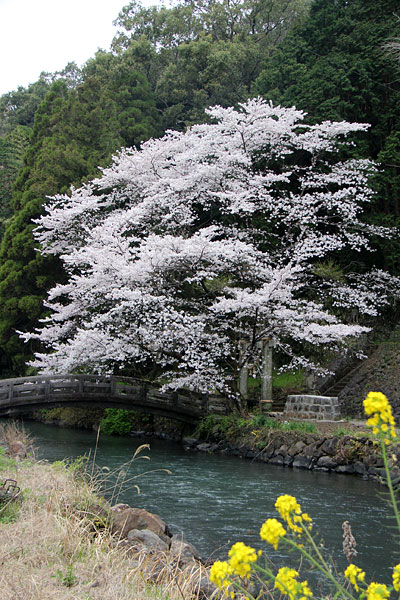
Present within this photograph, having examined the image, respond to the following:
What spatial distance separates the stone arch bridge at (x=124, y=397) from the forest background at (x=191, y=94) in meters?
5.07

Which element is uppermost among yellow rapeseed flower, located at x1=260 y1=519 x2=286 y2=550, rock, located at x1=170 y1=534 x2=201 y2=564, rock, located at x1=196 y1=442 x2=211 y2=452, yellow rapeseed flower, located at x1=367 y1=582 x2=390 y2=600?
yellow rapeseed flower, located at x1=260 y1=519 x2=286 y2=550

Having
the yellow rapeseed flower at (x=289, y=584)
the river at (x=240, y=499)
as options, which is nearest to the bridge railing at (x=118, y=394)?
the river at (x=240, y=499)

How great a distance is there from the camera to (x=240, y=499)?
32.9 ft

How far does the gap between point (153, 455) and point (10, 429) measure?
410 centimetres

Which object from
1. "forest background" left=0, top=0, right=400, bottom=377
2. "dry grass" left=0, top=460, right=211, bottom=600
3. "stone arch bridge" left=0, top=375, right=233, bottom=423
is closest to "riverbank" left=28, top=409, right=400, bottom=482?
"stone arch bridge" left=0, top=375, right=233, bottom=423

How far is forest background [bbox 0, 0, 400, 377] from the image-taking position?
752 inches

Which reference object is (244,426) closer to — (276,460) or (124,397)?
(276,460)

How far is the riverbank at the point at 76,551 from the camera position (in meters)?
3.76

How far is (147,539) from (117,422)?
14264 millimetres

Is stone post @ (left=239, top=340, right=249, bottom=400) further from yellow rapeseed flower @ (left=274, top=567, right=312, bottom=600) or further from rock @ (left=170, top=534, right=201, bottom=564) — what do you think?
yellow rapeseed flower @ (left=274, top=567, right=312, bottom=600)

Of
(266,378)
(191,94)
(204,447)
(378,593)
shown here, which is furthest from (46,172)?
(378,593)

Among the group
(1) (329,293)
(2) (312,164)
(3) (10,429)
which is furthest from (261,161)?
(3) (10,429)

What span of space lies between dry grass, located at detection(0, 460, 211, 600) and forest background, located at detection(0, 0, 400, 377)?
12254mm

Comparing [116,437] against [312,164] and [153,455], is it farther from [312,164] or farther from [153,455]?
[312,164]
